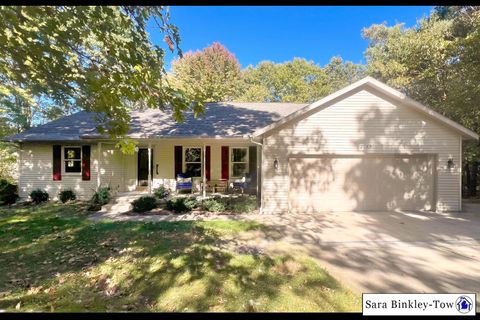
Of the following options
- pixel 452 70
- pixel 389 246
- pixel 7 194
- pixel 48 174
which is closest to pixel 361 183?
pixel 389 246

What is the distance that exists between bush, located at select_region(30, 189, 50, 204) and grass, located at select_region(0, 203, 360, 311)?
502 centimetres

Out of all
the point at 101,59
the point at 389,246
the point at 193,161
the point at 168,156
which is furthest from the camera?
the point at 193,161

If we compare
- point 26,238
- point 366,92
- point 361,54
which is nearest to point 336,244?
point 366,92

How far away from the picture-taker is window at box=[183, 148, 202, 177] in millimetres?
13430

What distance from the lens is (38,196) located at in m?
11.8

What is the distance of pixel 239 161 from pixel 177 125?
3713mm

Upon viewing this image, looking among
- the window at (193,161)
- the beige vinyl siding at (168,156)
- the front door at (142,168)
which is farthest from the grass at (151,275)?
the window at (193,161)

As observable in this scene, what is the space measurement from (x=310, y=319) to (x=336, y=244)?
338 centimetres

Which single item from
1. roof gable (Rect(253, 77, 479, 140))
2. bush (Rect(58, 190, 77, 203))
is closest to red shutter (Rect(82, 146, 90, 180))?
bush (Rect(58, 190, 77, 203))

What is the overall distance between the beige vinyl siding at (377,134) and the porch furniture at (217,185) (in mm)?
4410

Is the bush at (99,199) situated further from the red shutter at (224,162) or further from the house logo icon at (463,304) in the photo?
the house logo icon at (463,304)

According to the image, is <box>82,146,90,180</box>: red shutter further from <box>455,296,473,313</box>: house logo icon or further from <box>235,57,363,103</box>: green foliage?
<box>235,57,363,103</box>: green foliage

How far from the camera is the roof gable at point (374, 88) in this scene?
9.64 meters

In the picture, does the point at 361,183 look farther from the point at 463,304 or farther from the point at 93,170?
the point at 93,170
